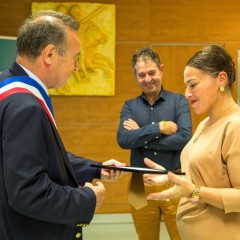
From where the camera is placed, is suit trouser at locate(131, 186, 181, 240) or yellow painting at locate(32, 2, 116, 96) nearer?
suit trouser at locate(131, 186, 181, 240)

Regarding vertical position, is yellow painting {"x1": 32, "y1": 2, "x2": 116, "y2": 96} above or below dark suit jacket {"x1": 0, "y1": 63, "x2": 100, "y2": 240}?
above

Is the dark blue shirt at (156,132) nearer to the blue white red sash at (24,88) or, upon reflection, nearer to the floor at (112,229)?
the blue white red sash at (24,88)

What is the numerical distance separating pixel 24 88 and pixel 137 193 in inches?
31.8

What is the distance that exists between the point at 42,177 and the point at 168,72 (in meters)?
4.39

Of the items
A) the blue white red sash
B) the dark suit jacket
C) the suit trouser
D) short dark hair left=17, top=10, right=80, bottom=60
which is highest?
short dark hair left=17, top=10, right=80, bottom=60

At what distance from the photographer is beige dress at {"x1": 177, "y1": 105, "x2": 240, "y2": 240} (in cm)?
184

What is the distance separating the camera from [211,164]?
1.90 meters

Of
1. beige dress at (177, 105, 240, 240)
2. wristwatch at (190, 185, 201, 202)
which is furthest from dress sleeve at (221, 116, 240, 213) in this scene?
wristwatch at (190, 185, 201, 202)

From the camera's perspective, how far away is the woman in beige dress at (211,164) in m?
1.85

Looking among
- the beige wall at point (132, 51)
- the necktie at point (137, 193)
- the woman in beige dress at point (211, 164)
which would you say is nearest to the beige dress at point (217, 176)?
the woman in beige dress at point (211, 164)

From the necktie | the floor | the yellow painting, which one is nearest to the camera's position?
the necktie

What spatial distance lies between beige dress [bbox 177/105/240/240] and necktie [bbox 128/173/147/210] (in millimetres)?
235

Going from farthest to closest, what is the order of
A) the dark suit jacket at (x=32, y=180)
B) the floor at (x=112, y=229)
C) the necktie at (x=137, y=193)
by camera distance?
the floor at (x=112, y=229) < the necktie at (x=137, y=193) < the dark suit jacket at (x=32, y=180)

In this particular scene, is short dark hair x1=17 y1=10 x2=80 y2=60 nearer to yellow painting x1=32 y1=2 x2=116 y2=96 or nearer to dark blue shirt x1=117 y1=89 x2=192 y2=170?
dark blue shirt x1=117 y1=89 x2=192 y2=170
